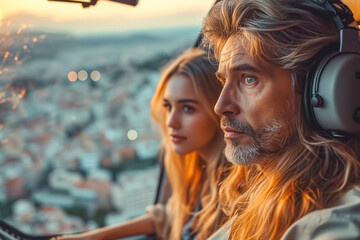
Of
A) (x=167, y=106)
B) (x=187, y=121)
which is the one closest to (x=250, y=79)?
(x=187, y=121)

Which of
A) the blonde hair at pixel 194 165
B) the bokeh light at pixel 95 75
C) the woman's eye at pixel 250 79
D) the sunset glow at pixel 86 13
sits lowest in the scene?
the blonde hair at pixel 194 165

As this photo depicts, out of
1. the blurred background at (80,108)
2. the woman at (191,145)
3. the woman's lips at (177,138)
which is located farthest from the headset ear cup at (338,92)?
the woman's lips at (177,138)

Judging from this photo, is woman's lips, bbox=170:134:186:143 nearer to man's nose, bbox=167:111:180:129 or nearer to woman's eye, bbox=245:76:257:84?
man's nose, bbox=167:111:180:129

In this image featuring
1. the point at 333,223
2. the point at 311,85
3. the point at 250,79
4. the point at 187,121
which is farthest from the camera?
the point at 187,121

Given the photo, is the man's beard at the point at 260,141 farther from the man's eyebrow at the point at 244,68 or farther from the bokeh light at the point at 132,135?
the bokeh light at the point at 132,135

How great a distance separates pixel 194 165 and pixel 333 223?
Result: 123 centimetres

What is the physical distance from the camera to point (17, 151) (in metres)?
2.03

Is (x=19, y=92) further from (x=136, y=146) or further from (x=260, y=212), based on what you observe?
(x=260, y=212)

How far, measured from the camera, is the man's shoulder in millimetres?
826

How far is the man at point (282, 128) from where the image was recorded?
36.8 inches

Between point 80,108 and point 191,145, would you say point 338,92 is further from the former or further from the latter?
point 80,108

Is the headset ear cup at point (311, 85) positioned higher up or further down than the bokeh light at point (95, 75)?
further down

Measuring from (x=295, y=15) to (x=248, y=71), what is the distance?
0.22 m

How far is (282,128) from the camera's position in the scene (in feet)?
3.46
